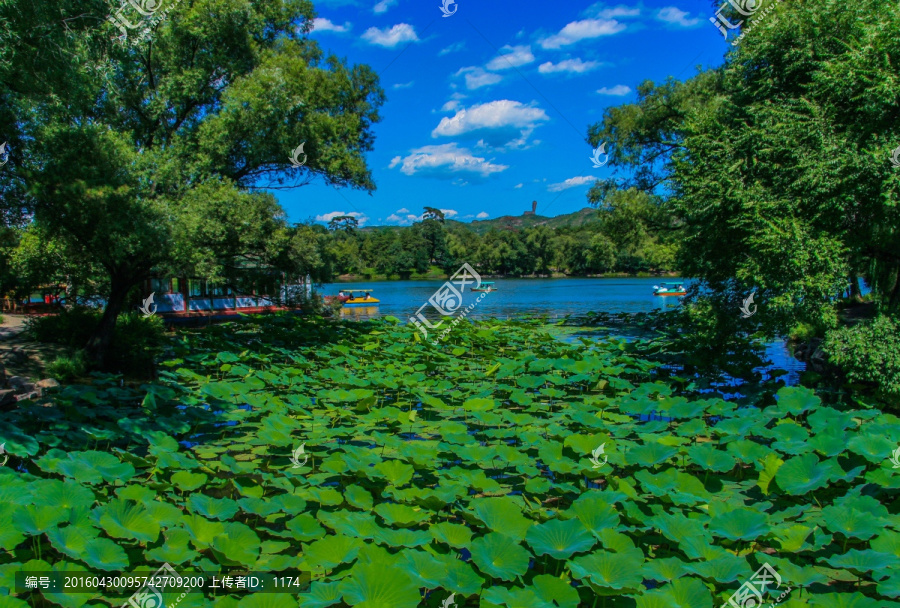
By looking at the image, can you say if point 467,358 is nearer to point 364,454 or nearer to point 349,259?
point 364,454

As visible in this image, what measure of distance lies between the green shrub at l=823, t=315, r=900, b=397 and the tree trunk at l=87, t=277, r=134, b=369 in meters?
12.7

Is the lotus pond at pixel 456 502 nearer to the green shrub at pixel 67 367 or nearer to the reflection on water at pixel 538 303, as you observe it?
the green shrub at pixel 67 367

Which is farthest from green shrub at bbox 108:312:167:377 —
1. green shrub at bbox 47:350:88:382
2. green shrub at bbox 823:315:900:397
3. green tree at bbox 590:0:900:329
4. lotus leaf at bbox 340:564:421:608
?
green shrub at bbox 823:315:900:397

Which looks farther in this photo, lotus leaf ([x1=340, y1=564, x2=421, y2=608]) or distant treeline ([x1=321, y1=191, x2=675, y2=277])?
distant treeline ([x1=321, y1=191, x2=675, y2=277])

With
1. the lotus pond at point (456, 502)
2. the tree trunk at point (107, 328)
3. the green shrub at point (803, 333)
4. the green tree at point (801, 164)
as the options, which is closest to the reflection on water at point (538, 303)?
the green shrub at point (803, 333)

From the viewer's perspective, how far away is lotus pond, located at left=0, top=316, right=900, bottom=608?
2.71 meters

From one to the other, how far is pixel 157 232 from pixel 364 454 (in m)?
7.09

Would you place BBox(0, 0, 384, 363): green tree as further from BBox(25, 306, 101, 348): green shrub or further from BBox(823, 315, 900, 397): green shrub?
BBox(823, 315, 900, 397): green shrub

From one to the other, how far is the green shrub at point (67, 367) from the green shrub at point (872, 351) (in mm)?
12480

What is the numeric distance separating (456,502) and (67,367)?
9234mm

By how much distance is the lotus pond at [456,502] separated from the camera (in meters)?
2.71

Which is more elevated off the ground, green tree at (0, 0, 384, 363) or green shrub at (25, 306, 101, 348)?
green tree at (0, 0, 384, 363)

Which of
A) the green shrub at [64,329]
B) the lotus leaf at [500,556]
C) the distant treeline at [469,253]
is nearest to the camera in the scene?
the lotus leaf at [500,556]

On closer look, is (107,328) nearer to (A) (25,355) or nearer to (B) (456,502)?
(A) (25,355)
